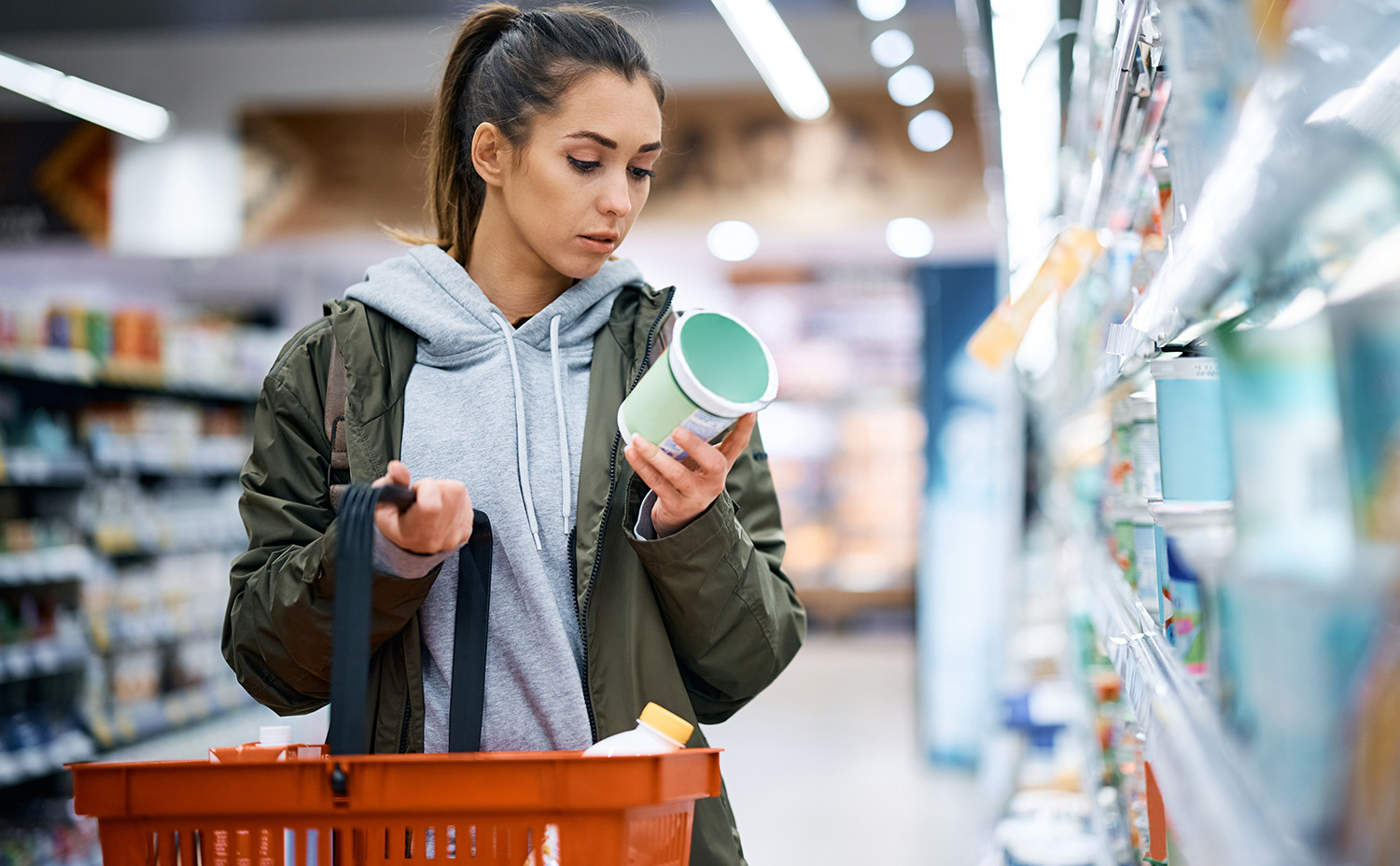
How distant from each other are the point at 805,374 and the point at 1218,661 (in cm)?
1033

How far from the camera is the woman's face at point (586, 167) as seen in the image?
1.38m

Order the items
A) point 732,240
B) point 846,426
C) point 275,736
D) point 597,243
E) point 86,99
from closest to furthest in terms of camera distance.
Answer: point 275,736 < point 597,243 < point 86,99 < point 732,240 < point 846,426

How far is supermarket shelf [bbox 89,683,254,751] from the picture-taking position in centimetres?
446

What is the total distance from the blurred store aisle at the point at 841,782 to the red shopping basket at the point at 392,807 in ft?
11.0

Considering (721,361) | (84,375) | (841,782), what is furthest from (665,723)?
(841,782)

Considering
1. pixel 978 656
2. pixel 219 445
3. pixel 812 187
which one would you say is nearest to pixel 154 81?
pixel 219 445

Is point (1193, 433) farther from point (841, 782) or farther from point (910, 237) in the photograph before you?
point (910, 237)

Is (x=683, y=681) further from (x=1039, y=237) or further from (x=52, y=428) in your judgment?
(x=52, y=428)

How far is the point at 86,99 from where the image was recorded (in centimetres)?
736

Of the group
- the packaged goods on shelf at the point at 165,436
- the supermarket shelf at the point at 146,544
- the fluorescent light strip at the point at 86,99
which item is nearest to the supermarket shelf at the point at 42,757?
the supermarket shelf at the point at 146,544

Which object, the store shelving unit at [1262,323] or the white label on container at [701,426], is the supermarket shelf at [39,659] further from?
the store shelving unit at [1262,323]

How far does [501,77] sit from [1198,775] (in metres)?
1.12

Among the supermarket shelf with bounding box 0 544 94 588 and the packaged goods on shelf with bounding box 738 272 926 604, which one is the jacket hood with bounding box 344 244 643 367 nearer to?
the supermarket shelf with bounding box 0 544 94 588

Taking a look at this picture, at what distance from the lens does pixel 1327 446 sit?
1.96 ft
